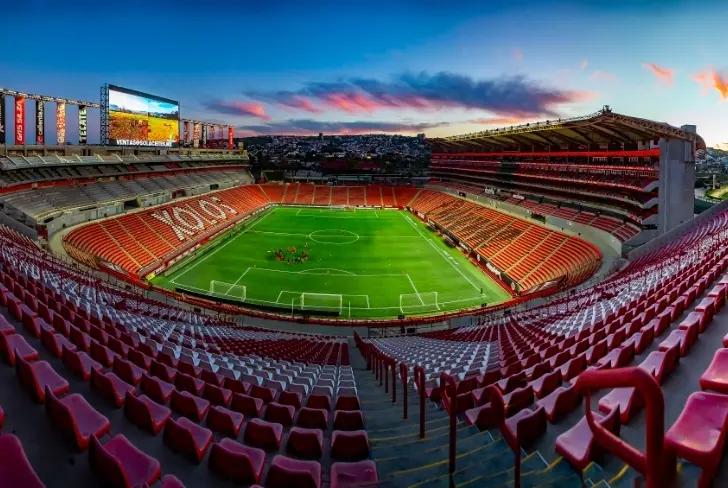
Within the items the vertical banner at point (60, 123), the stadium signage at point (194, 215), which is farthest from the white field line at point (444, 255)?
the vertical banner at point (60, 123)

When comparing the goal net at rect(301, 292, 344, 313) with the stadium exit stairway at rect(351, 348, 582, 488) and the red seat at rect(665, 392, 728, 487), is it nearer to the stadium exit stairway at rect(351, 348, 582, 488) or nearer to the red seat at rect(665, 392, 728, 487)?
the stadium exit stairway at rect(351, 348, 582, 488)

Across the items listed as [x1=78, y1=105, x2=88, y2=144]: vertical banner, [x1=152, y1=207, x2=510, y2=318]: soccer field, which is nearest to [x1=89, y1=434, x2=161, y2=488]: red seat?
[x1=152, y1=207, x2=510, y2=318]: soccer field

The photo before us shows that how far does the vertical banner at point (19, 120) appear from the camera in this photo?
4012cm

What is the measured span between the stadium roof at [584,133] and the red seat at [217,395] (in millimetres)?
39058

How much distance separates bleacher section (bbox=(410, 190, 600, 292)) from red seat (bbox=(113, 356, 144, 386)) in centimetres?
2997

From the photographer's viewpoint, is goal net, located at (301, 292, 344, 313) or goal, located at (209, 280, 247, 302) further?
goal, located at (209, 280, 247, 302)

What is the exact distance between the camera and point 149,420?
19.0 ft

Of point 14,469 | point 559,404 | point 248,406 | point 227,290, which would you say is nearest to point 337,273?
point 227,290

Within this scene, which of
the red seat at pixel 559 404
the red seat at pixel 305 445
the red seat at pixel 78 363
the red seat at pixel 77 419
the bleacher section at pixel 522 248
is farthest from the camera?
the bleacher section at pixel 522 248

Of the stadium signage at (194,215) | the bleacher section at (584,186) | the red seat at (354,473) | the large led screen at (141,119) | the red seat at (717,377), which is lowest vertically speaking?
the stadium signage at (194,215)

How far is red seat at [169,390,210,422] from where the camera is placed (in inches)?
257

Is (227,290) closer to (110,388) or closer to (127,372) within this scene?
(127,372)

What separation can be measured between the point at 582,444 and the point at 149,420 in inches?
194

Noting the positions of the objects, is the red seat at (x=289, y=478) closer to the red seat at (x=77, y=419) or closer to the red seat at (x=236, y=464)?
the red seat at (x=236, y=464)
